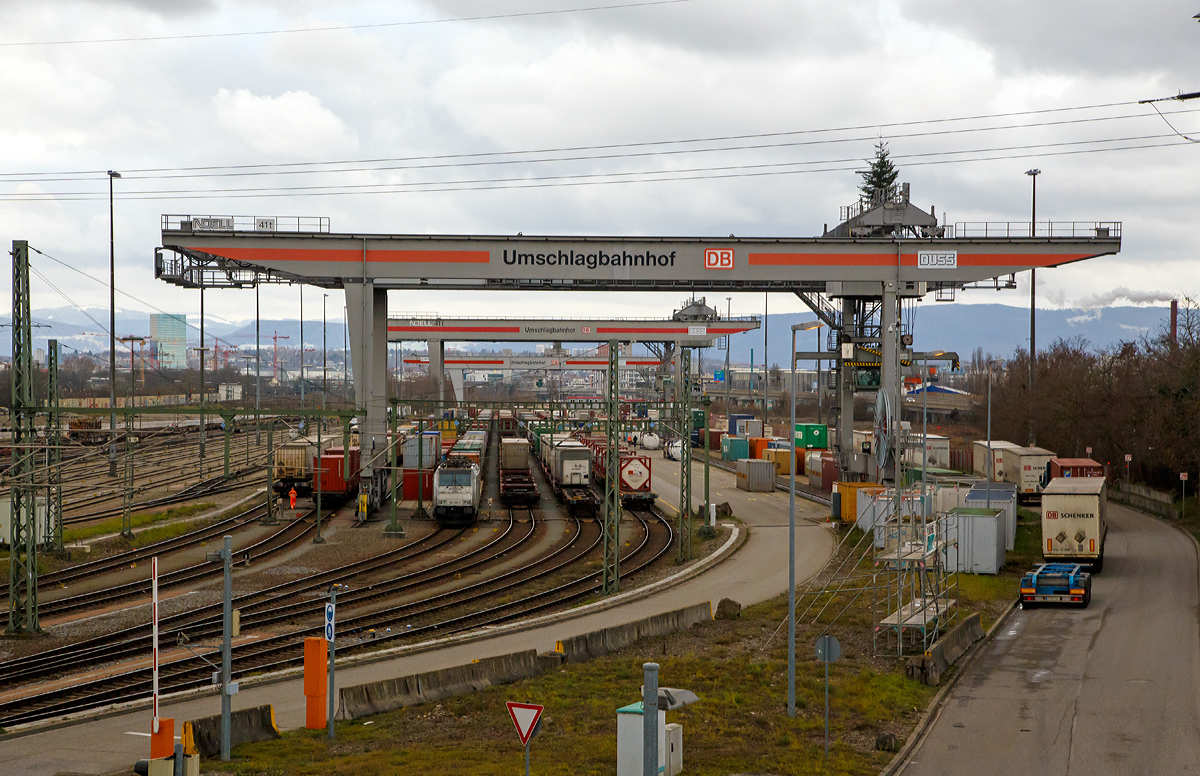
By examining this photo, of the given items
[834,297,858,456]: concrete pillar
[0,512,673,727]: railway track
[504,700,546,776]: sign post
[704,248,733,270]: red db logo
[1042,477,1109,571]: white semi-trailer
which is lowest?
[0,512,673,727]: railway track

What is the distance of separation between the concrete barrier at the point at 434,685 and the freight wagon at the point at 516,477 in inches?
1071

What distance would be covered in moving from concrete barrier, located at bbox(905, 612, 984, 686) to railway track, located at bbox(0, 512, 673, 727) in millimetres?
10535

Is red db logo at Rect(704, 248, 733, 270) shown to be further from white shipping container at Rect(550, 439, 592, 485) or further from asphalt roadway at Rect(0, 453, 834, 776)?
white shipping container at Rect(550, 439, 592, 485)

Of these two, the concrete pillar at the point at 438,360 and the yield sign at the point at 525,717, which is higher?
the concrete pillar at the point at 438,360

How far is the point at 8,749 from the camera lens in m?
14.7

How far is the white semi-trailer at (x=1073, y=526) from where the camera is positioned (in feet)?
100

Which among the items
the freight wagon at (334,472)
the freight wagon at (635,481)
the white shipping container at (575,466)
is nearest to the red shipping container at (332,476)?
the freight wagon at (334,472)

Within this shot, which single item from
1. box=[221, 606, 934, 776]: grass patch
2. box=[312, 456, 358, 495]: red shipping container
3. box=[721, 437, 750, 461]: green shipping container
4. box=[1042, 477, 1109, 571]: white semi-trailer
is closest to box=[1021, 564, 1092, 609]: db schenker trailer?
box=[1042, 477, 1109, 571]: white semi-trailer

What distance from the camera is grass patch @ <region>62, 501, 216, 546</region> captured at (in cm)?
3669

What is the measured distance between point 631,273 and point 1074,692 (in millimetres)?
20319

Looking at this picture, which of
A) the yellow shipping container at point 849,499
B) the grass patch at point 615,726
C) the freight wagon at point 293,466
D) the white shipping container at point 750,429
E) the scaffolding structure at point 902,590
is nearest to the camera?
the grass patch at point 615,726

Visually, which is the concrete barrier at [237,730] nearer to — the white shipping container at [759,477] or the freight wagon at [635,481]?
the freight wagon at [635,481]

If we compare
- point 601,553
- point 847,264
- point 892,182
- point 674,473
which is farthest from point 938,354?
point 892,182

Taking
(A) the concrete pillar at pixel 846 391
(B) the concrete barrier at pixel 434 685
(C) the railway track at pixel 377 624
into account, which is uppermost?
(A) the concrete pillar at pixel 846 391
